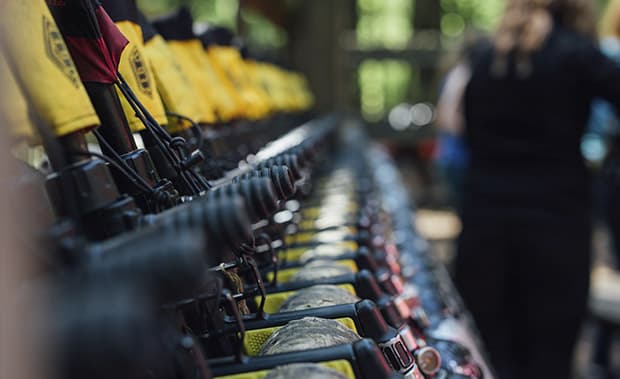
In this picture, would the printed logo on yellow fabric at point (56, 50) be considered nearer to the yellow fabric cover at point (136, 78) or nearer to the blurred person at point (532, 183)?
the yellow fabric cover at point (136, 78)


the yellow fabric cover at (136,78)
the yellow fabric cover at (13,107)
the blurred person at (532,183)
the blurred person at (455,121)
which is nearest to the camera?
the yellow fabric cover at (13,107)

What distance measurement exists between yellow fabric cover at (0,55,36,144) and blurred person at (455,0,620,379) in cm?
185

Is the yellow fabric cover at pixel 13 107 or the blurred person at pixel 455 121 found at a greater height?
the yellow fabric cover at pixel 13 107

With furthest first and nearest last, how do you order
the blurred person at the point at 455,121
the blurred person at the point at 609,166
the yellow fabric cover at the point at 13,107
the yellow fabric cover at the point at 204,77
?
the blurred person at the point at 455,121, the blurred person at the point at 609,166, the yellow fabric cover at the point at 204,77, the yellow fabric cover at the point at 13,107

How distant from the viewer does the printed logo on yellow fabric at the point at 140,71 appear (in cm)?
107

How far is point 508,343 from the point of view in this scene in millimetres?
2545

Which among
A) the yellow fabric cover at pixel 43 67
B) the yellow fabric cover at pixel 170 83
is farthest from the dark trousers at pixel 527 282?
the yellow fabric cover at pixel 43 67

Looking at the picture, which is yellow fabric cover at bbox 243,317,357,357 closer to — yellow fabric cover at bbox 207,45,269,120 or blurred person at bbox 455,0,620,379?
yellow fabric cover at bbox 207,45,269,120

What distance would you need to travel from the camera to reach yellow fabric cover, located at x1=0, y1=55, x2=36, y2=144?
2.09 ft

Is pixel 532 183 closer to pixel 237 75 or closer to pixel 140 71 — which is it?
pixel 237 75

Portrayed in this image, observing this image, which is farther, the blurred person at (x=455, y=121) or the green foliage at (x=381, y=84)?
the green foliage at (x=381, y=84)

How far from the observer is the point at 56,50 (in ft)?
2.37

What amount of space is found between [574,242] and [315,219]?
0.97 metres

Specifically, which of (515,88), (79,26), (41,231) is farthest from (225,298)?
(515,88)
